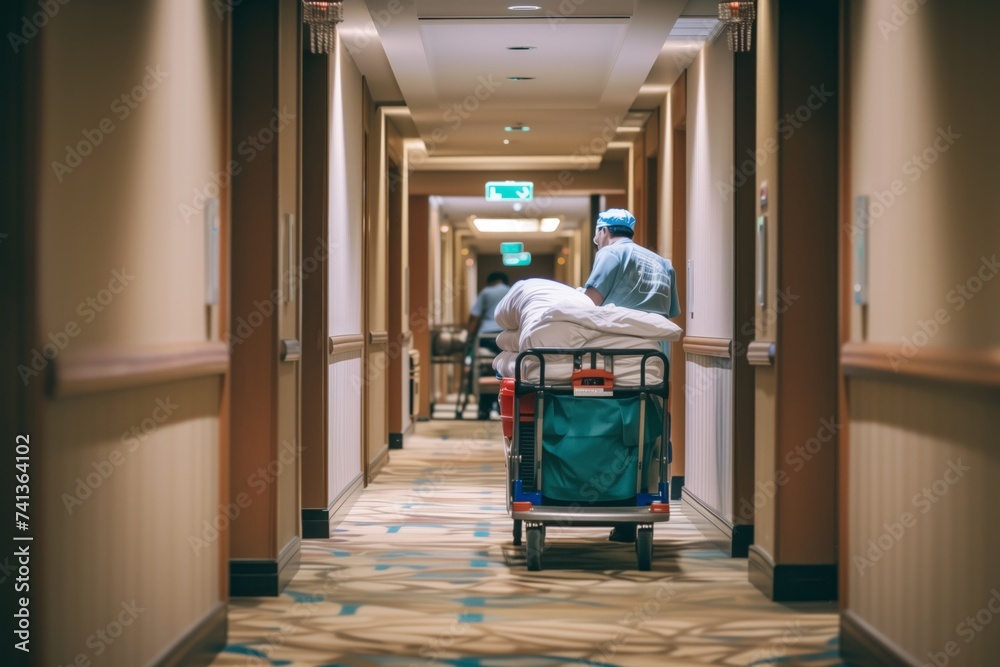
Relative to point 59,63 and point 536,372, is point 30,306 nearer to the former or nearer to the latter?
point 59,63

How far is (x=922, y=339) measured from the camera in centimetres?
294

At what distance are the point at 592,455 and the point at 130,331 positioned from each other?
8.81 ft

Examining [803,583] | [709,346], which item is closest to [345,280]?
[709,346]

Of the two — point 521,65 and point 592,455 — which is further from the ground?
point 521,65

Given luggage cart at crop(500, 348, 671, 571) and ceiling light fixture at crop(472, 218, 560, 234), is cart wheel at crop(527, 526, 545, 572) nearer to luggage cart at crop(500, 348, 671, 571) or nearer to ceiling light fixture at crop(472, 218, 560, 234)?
luggage cart at crop(500, 348, 671, 571)

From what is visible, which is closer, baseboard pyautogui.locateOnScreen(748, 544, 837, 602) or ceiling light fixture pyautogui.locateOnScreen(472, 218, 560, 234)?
baseboard pyautogui.locateOnScreen(748, 544, 837, 602)

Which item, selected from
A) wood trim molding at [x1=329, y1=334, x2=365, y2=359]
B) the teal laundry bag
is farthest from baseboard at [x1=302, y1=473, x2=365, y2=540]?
the teal laundry bag

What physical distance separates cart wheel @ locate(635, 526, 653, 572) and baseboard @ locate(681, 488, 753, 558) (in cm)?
48

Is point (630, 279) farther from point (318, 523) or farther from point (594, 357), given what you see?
point (318, 523)

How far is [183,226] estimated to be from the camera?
3404 millimetres

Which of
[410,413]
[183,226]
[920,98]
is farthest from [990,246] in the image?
[410,413]

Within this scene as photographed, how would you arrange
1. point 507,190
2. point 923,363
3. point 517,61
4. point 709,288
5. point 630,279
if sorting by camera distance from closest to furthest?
1. point 923,363
2. point 630,279
3. point 709,288
4. point 517,61
5. point 507,190

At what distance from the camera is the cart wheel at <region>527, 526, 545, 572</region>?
200 inches

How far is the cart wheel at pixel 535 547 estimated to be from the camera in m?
5.09
